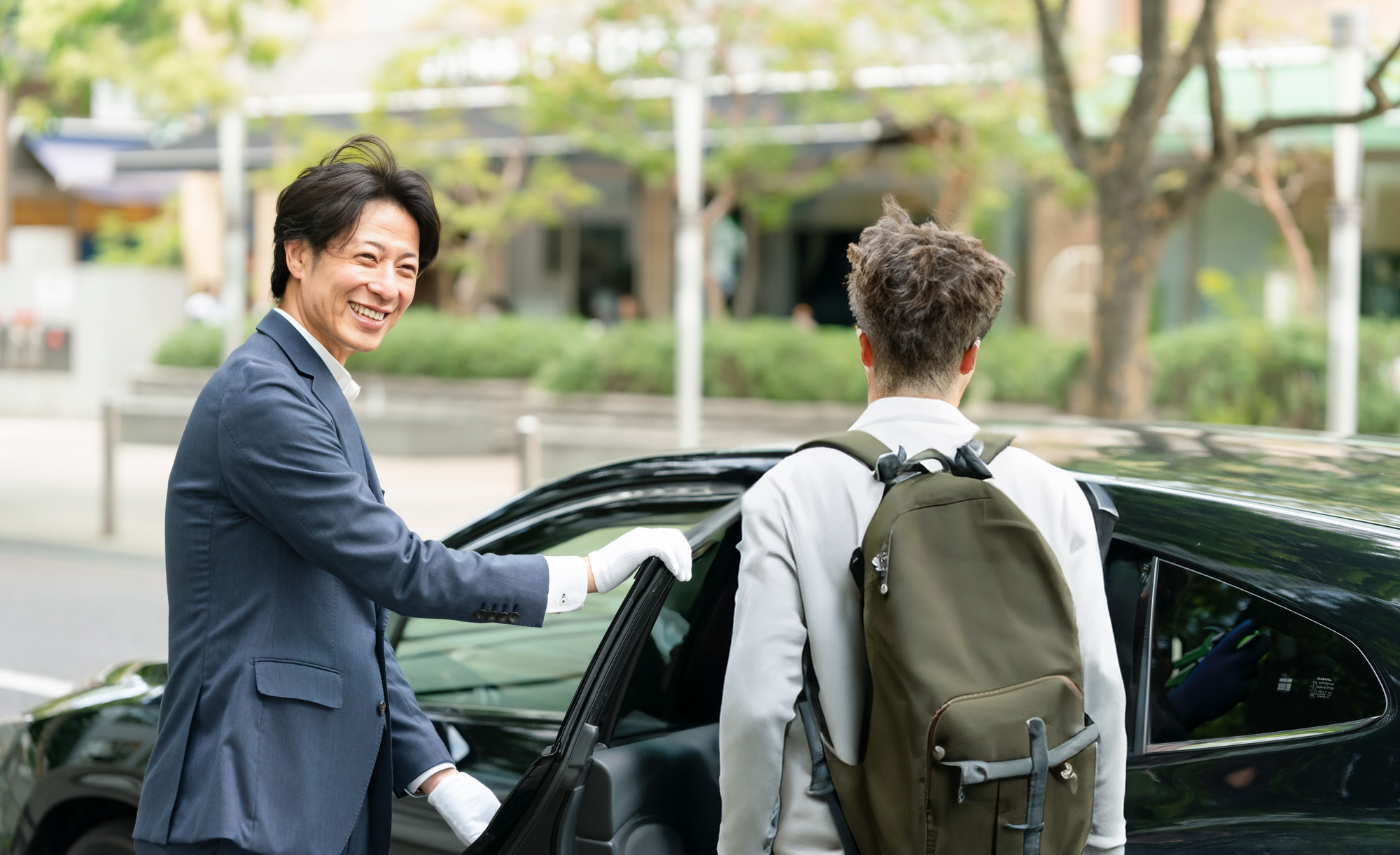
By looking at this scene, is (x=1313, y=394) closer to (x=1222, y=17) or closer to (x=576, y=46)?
(x=1222, y=17)

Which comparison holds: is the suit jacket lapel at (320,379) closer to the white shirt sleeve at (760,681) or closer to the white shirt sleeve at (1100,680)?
the white shirt sleeve at (760,681)

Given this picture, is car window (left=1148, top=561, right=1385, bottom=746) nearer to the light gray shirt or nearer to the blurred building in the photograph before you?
the light gray shirt

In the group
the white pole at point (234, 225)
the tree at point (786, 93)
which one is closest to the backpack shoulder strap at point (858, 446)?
the white pole at point (234, 225)

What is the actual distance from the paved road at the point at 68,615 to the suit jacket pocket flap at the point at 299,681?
16.7 ft

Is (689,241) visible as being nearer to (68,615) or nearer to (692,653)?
(68,615)

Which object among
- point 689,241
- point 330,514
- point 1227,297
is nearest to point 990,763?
point 330,514

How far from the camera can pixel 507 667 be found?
3510 mm

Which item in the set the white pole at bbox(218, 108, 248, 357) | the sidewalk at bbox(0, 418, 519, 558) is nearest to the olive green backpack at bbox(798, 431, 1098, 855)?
the sidewalk at bbox(0, 418, 519, 558)

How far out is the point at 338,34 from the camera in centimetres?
2602

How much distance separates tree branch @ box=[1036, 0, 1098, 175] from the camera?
9.09 meters

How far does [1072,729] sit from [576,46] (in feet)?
55.9

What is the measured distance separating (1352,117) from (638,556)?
7401mm

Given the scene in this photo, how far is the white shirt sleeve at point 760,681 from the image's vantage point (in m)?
1.97

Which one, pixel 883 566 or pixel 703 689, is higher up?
pixel 883 566
